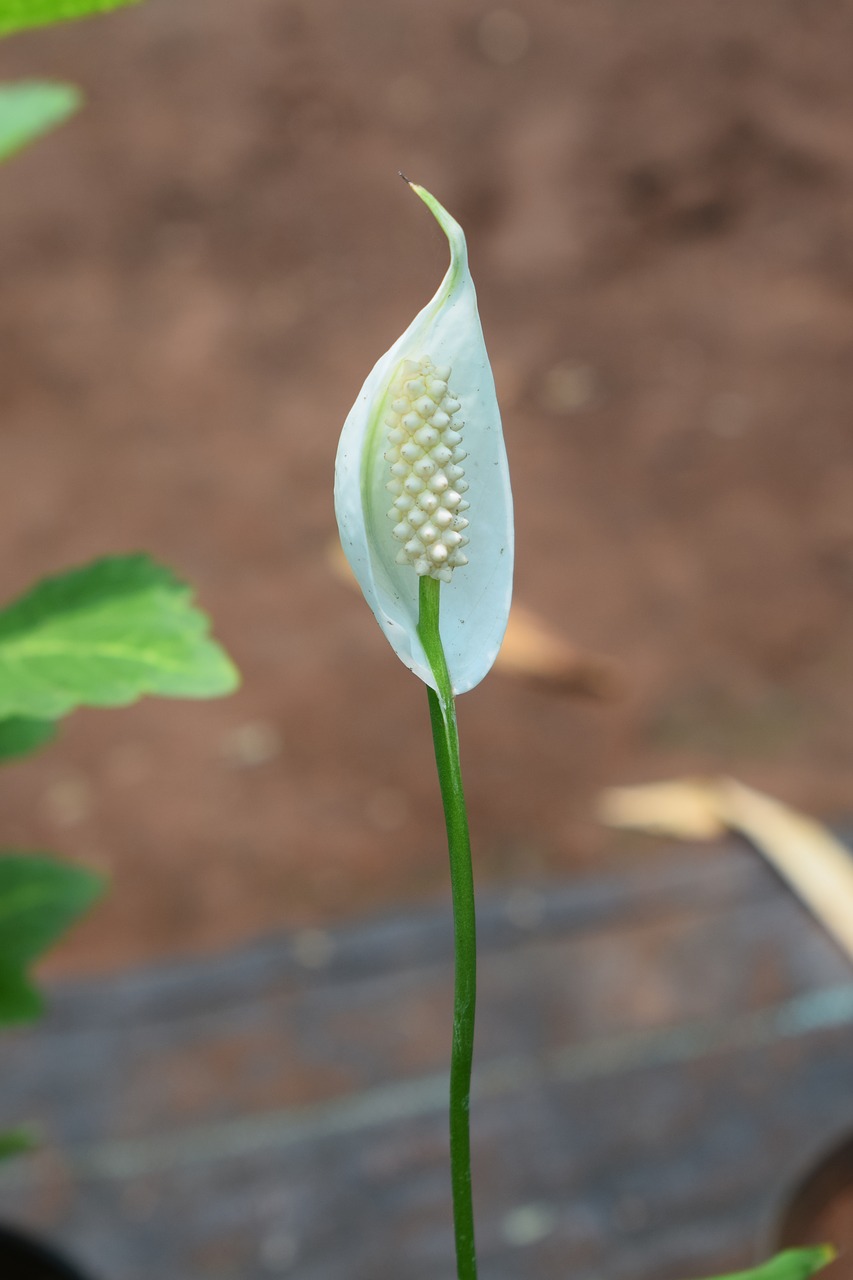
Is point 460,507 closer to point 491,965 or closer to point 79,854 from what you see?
point 491,965

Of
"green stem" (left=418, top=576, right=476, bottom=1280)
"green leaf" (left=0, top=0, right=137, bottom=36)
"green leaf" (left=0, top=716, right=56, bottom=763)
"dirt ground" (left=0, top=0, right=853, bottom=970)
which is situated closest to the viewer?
"green stem" (left=418, top=576, right=476, bottom=1280)

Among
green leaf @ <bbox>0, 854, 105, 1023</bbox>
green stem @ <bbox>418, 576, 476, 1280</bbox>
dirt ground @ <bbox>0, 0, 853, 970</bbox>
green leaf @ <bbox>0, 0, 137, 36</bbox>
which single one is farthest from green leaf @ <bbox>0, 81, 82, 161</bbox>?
dirt ground @ <bbox>0, 0, 853, 970</bbox>

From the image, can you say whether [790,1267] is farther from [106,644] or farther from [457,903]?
[106,644]

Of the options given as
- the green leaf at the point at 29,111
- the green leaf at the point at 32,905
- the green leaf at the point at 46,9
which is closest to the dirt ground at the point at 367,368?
the green leaf at the point at 32,905

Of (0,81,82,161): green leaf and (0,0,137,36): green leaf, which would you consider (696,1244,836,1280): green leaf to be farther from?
(0,81,82,161): green leaf

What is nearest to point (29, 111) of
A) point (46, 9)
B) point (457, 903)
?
point (46, 9)

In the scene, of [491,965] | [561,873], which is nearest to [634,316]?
[561,873]

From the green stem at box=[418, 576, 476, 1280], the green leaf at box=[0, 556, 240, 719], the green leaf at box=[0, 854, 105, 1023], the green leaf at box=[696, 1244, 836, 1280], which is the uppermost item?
the green leaf at box=[0, 556, 240, 719]
